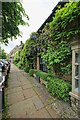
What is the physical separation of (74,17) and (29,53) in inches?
375

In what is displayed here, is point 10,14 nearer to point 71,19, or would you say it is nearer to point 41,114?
point 71,19

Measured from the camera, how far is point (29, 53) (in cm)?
1463

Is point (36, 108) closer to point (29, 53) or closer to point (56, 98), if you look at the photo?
point (56, 98)

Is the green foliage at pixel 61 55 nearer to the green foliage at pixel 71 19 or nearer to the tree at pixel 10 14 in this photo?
the green foliage at pixel 71 19

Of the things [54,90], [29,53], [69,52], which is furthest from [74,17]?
[29,53]

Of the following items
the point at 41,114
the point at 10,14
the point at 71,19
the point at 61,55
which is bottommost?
the point at 41,114

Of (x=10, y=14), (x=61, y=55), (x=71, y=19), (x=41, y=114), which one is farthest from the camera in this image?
(x=10, y=14)

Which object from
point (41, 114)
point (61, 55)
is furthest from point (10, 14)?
point (41, 114)

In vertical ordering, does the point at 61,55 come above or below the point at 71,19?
below

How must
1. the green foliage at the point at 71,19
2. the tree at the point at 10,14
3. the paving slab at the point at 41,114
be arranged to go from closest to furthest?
the paving slab at the point at 41,114, the green foliage at the point at 71,19, the tree at the point at 10,14

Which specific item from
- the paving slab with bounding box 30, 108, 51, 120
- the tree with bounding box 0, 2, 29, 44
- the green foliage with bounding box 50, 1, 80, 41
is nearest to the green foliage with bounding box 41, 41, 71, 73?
the green foliage with bounding box 50, 1, 80, 41

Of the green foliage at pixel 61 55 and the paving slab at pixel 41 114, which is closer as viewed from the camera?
the paving slab at pixel 41 114

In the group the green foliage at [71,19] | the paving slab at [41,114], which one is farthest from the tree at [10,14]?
the paving slab at [41,114]

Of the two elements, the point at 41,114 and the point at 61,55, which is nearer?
the point at 41,114
